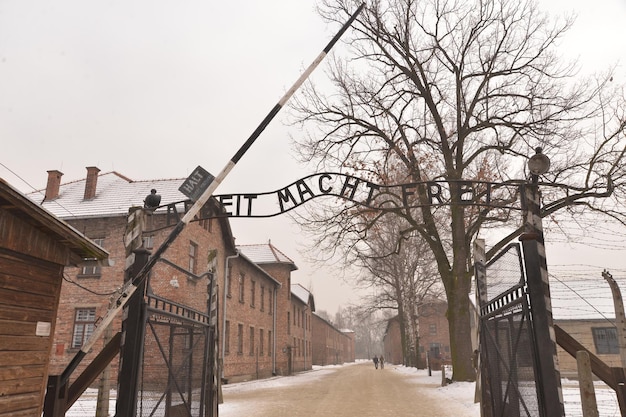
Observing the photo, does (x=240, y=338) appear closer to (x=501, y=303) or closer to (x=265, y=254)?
(x=265, y=254)

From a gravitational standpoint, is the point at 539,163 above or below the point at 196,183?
above

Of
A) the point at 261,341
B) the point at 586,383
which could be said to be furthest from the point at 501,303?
the point at 261,341

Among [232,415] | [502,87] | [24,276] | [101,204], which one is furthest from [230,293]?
[24,276]

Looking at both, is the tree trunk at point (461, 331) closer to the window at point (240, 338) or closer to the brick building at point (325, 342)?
the window at point (240, 338)

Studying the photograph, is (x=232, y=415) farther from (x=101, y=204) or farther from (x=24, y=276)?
(x=101, y=204)

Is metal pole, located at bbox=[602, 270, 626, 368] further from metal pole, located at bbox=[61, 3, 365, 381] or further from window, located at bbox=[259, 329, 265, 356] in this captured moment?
window, located at bbox=[259, 329, 265, 356]

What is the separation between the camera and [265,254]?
37.3m

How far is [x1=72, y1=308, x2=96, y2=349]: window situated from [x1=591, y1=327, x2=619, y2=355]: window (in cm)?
2723

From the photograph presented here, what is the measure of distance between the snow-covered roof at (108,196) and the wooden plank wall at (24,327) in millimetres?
12766

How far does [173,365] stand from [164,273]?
1306cm

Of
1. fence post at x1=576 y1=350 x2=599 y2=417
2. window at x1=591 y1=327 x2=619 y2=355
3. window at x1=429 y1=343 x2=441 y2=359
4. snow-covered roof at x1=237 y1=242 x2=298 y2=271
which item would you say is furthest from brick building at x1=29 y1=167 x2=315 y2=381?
window at x1=429 y1=343 x2=441 y2=359

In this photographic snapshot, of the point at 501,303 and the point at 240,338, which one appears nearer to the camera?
the point at 501,303

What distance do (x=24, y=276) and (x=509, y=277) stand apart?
253 inches

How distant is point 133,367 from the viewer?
17.0ft
